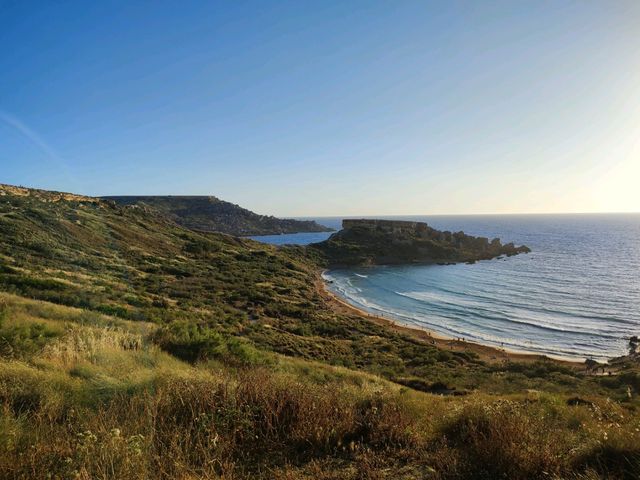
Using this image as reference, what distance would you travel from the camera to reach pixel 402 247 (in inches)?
4397

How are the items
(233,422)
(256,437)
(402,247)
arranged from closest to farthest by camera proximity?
(256,437) → (233,422) → (402,247)

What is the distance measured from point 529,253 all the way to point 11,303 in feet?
403

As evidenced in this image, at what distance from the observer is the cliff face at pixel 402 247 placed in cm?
10569

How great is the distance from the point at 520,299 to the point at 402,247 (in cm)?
5718

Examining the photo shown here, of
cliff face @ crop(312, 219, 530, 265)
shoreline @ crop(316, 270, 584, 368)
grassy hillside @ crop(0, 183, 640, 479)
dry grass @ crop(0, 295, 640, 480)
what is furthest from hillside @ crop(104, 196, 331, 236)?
dry grass @ crop(0, 295, 640, 480)

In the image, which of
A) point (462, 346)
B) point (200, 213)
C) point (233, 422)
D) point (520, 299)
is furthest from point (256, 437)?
point (200, 213)

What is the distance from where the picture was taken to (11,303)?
13.5 meters

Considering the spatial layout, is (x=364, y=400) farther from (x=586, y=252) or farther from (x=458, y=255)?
(x=586, y=252)

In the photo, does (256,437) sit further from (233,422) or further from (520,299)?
(520,299)

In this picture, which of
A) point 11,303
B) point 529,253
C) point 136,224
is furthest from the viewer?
point 529,253

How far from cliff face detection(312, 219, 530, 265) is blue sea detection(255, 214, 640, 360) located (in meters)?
10.2

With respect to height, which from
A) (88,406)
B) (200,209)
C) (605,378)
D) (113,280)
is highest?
(200,209)

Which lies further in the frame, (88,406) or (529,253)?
(529,253)

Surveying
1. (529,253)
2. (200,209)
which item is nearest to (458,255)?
(529,253)
